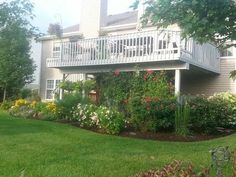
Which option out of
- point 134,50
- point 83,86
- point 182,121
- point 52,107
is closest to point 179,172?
point 182,121

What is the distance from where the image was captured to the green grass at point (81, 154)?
20.4 feet

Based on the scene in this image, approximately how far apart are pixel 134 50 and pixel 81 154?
1013cm

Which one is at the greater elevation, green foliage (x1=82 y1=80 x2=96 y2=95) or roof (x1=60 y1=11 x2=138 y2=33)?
roof (x1=60 y1=11 x2=138 y2=33)

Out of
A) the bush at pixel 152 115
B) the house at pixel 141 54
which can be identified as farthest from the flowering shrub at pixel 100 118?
the house at pixel 141 54

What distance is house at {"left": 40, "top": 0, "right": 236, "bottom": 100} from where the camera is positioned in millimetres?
16188

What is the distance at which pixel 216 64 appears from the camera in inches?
759

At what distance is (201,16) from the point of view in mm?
5012

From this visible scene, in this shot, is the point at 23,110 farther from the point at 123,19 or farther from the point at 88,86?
the point at 123,19

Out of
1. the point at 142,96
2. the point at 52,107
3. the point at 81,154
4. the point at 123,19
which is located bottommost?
the point at 81,154

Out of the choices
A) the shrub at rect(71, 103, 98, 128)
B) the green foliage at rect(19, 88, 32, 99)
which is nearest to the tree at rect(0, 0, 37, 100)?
the green foliage at rect(19, 88, 32, 99)

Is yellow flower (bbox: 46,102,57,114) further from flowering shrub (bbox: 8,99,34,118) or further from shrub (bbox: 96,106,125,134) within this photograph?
shrub (bbox: 96,106,125,134)

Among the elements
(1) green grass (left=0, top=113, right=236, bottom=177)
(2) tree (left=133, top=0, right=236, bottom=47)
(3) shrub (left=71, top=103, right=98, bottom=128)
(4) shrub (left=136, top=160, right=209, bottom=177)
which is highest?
(2) tree (left=133, top=0, right=236, bottom=47)

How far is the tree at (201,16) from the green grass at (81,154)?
94.5 inches

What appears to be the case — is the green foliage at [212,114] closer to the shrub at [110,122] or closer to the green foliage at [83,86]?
the shrub at [110,122]
